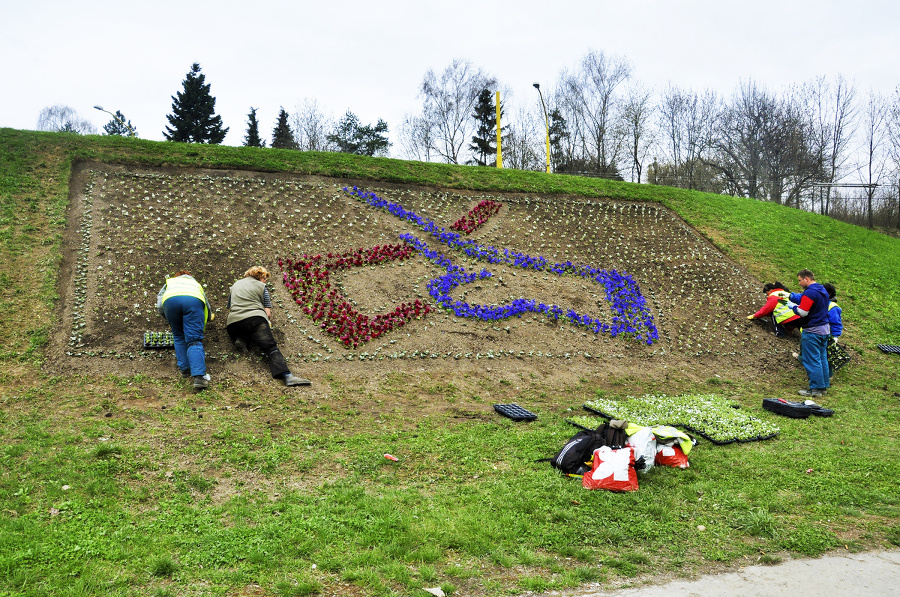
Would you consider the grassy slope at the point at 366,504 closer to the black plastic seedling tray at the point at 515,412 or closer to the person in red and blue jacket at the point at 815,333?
the black plastic seedling tray at the point at 515,412

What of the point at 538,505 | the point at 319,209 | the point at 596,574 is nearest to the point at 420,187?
the point at 319,209

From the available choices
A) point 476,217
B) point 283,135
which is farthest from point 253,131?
point 476,217

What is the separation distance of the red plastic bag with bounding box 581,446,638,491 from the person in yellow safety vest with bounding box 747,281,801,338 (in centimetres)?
928

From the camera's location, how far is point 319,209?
41.2ft

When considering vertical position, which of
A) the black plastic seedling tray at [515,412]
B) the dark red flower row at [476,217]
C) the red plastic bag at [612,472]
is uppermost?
the dark red flower row at [476,217]

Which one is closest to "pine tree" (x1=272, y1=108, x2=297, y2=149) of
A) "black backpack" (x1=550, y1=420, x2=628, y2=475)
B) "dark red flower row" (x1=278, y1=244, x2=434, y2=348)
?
"dark red flower row" (x1=278, y1=244, x2=434, y2=348)

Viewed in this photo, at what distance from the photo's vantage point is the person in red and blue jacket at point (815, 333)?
9.12 m

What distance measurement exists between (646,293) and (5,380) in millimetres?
12133

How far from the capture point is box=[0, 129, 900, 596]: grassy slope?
134 inches

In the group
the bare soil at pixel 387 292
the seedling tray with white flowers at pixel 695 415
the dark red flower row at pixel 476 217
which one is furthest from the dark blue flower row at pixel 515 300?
the seedling tray with white flowers at pixel 695 415

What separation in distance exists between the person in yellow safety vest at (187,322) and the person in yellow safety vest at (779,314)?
38.4 feet

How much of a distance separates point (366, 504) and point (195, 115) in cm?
3746

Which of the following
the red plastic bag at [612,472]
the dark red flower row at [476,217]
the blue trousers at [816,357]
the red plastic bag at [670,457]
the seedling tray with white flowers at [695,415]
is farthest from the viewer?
the dark red flower row at [476,217]

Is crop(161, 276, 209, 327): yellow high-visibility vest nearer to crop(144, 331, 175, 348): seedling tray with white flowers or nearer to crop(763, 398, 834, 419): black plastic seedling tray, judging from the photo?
crop(144, 331, 175, 348): seedling tray with white flowers
